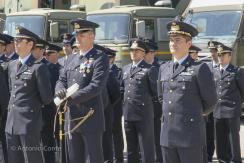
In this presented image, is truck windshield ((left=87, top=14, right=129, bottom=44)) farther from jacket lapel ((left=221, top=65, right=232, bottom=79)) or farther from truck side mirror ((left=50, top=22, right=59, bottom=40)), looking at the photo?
jacket lapel ((left=221, top=65, right=232, bottom=79))

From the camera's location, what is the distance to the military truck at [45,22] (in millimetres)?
14068

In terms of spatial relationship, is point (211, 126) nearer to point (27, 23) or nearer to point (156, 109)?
point (156, 109)

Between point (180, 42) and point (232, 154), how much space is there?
3289 millimetres

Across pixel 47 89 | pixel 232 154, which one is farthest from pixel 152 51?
pixel 47 89

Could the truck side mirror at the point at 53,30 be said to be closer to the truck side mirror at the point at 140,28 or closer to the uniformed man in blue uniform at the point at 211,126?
the truck side mirror at the point at 140,28

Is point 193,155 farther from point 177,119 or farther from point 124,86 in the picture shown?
point 124,86

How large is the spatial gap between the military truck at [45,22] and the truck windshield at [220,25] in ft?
12.4

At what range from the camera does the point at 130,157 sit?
24.1 ft

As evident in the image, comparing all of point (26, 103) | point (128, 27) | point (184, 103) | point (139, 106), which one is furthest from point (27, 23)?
point (184, 103)

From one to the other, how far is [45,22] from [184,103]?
32.2 feet

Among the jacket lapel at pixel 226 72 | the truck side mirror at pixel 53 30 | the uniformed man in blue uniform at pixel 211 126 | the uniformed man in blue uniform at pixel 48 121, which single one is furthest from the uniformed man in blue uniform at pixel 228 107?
the truck side mirror at pixel 53 30

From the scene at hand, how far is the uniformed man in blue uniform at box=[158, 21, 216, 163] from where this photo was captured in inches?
196

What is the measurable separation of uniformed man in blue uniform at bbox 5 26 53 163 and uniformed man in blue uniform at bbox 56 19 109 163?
0.39 m

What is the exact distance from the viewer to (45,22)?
14320mm
